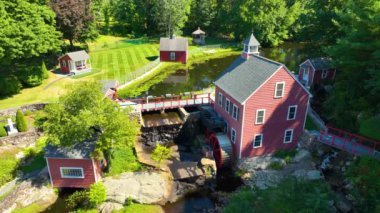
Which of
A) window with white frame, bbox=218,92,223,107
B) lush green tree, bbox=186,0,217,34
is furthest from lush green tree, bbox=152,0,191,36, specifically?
window with white frame, bbox=218,92,223,107

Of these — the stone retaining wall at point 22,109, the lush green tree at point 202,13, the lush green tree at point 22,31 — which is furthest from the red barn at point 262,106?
the lush green tree at point 202,13

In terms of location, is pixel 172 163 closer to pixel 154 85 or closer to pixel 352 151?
pixel 352 151

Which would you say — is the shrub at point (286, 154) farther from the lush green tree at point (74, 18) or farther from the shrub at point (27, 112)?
the lush green tree at point (74, 18)

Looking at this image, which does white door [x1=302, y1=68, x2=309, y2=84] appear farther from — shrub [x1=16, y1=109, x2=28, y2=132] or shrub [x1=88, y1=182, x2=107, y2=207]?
→ shrub [x1=16, y1=109, x2=28, y2=132]

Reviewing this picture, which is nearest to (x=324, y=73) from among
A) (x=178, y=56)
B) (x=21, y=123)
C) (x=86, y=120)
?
(x=178, y=56)

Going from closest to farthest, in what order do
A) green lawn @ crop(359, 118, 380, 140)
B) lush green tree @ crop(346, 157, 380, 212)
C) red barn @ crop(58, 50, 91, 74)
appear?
lush green tree @ crop(346, 157, 380, 212), green lawn @ crop(359, 118, 380, 140), red barn @ crop(58, 50, 91, 74)
